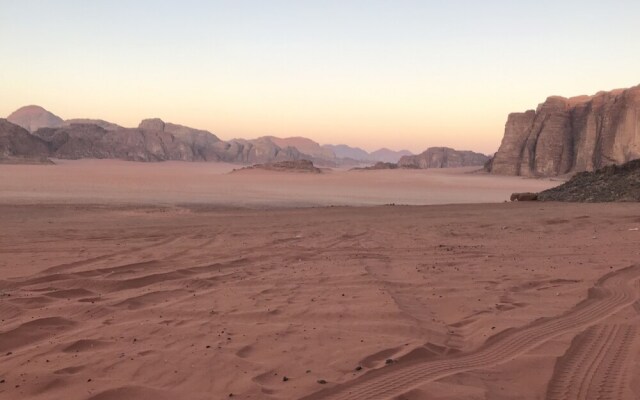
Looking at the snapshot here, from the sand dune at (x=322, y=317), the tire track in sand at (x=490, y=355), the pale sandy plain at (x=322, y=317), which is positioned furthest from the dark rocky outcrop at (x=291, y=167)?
the tire track in sand at (x=490, y=355)

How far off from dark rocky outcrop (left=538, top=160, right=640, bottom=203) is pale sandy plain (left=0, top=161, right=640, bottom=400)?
10370mm

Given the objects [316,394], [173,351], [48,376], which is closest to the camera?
[316,394]

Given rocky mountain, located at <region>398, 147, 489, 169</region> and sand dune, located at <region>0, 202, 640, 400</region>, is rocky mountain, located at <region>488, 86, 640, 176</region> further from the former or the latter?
sand dune, located at <region>0, 202, 640, 400</region>

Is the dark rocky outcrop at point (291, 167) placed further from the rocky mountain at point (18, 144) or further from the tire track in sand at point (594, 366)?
the tire track in sand at point (594, 366)

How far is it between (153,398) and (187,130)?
159 metres

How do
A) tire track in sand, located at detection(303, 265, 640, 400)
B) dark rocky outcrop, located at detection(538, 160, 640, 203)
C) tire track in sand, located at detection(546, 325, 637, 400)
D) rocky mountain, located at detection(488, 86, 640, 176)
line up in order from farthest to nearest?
1. rocky mountain, located at detection(488, 86, 640, 176)
2. dark rocky outcrop, located at detection(538, 160, 640, 203)
3. tire track in sand, located at detection(303, 265, 640, 400)
4. tire track in sand, located at detection(546, 325, 637, 400)

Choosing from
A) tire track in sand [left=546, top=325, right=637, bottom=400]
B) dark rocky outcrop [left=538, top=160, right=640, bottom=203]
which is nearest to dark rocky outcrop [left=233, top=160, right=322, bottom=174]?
dark rocky outcrop [left=538, top=160, right=640, bottom=203]

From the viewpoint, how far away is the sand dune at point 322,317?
360 centimetres

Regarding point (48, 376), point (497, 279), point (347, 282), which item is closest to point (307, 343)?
point (48, 376)

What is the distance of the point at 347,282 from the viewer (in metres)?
6.83

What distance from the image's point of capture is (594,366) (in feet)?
12.3

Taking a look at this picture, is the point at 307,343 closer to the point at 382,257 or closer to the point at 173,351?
the point at 173,351

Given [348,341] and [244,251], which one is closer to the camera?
[348,341]

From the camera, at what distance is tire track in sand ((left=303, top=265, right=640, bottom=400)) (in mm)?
3461
